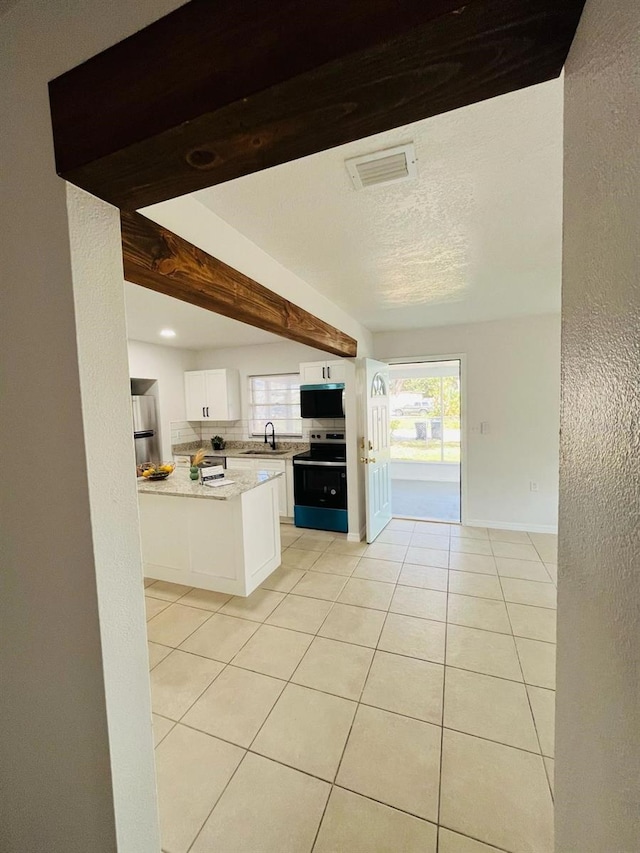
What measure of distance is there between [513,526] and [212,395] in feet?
14.0

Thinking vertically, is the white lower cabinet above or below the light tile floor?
above

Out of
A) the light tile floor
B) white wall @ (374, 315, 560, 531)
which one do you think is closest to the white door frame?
white wall @ (374, 315, 560, 531)

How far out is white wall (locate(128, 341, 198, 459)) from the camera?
453 cm

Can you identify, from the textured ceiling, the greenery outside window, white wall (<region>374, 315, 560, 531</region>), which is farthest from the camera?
the greenery outside window

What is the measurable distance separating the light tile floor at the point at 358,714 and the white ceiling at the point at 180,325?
7.77 feet

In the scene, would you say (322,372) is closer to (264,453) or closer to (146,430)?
(264,453)

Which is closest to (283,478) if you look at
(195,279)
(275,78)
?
(195,279)

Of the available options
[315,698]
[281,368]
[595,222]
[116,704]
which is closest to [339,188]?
[595,222]

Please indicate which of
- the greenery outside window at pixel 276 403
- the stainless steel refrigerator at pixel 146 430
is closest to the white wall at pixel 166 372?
the stainless steel refrigerator at pixel 146 430

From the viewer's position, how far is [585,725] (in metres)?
0.54

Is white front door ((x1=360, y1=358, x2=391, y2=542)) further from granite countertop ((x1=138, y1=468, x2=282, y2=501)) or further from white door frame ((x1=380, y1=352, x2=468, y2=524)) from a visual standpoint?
granite countertop ((x1=138, y1=468, x2=282, y2=501))

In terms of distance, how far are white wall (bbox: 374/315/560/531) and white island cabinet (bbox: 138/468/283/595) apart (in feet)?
8.26

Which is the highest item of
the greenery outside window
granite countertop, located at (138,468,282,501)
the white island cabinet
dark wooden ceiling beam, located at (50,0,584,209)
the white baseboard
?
dark wooden ceiling beam, located at (50,0,584,209)

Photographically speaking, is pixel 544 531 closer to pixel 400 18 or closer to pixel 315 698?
pixel 315 698
